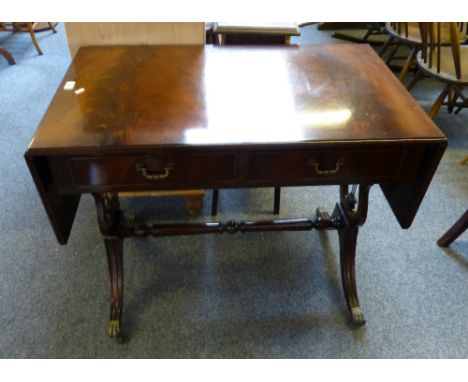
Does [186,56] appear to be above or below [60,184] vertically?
above

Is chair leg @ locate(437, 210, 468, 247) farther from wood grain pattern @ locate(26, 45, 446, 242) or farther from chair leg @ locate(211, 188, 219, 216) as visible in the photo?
chair leg @ locate(211, 188, 219, 216)

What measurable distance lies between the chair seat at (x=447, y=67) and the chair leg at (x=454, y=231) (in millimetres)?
791

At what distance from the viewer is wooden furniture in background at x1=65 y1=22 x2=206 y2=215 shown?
1215 millimetres

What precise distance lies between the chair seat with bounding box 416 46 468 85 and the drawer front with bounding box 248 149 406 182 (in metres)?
1.29

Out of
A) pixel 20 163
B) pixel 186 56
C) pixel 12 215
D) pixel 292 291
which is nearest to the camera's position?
pixel 186 56

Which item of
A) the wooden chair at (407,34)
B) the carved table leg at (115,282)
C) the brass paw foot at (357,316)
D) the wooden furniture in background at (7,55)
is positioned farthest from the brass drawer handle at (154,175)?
the wooden furniture in background at (7,55)

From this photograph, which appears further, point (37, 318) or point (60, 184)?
point (37, 318)

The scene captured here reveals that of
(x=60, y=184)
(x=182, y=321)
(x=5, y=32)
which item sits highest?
(x=60, y=184)

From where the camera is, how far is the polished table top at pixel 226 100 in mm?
830

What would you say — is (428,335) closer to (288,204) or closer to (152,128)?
(288,204)

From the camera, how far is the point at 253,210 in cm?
170

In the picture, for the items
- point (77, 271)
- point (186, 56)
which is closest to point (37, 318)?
point (77, 271)

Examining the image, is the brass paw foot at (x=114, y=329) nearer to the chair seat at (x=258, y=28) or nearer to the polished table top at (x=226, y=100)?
the polished table top at (x=226, y=100)

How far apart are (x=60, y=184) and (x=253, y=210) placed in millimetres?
980
